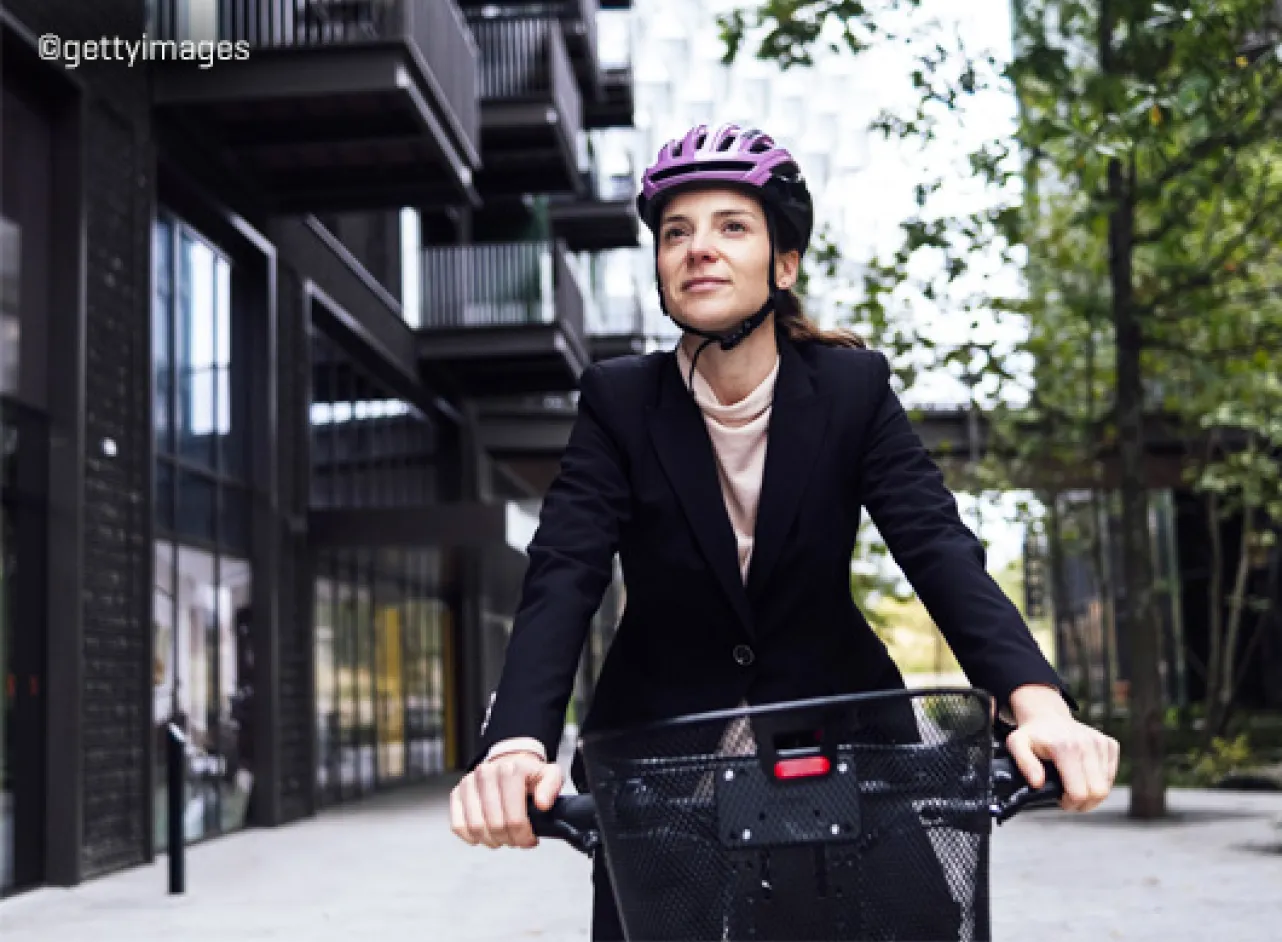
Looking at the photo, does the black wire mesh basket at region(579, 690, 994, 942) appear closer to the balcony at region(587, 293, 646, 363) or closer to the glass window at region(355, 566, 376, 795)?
the glass window at region(355, 566, 376, 795)

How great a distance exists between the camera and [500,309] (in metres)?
21.8

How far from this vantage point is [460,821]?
216 centimetres

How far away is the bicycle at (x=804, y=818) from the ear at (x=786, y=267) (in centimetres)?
98

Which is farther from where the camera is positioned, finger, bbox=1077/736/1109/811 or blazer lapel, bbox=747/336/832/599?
blazer lapel, bbox=747/336/832/599

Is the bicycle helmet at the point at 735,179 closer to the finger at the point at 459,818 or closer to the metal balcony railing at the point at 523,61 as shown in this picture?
the finger at the point at 459,818

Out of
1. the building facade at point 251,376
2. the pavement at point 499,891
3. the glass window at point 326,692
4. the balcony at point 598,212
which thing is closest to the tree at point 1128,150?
the pavement at point 499,891

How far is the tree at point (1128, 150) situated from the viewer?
9.72 meters

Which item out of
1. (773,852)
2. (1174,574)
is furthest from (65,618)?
(1174,574)

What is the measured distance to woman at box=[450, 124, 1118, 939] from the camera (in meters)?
2.61

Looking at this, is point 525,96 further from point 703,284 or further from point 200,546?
point 703,284

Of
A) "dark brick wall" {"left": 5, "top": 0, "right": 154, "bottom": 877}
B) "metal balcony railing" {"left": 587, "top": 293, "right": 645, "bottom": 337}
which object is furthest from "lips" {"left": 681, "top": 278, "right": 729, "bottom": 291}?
"metal balcony railing" {"left": 587, "top": 293, "right": 645, "bottom": 337}

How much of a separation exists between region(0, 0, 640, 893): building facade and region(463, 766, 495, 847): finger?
9.04 metres

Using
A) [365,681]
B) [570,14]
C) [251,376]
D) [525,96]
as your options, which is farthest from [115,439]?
[570,14]

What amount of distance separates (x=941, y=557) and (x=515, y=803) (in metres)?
0.73
